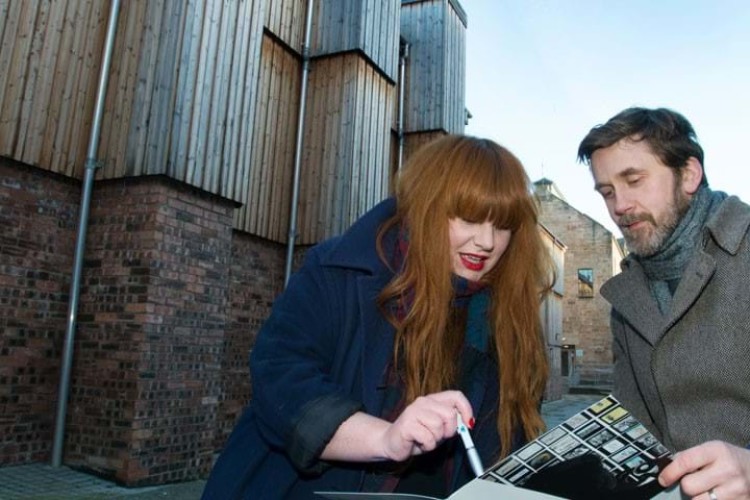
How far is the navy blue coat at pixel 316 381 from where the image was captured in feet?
4.74

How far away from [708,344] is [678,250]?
0.40 meters

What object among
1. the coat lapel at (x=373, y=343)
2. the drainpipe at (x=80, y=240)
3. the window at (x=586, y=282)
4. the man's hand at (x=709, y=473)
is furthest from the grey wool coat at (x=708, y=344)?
the window at (x=586, y=282)

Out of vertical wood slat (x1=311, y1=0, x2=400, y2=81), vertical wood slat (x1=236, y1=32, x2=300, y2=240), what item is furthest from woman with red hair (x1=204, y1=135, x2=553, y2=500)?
vertical wood slat (x1=311, y1=0, x2=400, y2=81)

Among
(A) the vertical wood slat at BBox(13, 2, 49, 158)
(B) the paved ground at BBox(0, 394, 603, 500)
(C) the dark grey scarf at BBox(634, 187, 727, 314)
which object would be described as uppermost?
(A) the vertical wood slat at BBox(13, 2, 49, 158)

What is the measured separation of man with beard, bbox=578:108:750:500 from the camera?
2.12 m

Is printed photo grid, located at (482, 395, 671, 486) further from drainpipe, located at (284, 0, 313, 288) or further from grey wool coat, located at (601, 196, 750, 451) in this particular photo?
drainpipe, located at (284, 0, 313, 288)

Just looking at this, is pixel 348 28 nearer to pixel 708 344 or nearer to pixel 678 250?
pixel 678 250

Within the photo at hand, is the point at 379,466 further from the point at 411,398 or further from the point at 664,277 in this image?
the point at 664,277

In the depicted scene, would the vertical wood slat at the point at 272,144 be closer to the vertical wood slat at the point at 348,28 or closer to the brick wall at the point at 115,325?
the vertical wood slat at the point at 348,28

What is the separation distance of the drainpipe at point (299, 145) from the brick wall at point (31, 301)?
3524mm

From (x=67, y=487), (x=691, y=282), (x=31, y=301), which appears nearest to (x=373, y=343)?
(x=691, y=282)

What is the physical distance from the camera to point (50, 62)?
5.96 metres

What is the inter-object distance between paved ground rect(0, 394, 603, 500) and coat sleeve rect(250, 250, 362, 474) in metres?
4.19

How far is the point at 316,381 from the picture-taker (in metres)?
1.48
